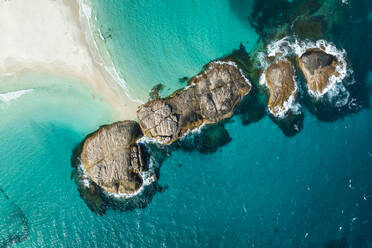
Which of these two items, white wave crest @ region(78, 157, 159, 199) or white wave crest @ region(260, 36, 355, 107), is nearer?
white wave crest @ region(78, 157, 159, 199)

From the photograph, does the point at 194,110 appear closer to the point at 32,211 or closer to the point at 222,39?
the point at 222,39

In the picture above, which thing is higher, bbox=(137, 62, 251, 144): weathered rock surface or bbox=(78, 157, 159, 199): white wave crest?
bbox=(137, 62, 251, 144): weathered rock surface

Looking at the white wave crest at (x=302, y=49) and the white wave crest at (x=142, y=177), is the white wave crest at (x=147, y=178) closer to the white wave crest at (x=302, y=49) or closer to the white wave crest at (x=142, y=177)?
the white wave crest at (x=142, y=177)

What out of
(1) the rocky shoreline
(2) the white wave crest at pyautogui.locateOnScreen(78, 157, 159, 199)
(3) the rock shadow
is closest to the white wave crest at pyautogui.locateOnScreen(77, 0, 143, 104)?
(1) the rocky shoreline

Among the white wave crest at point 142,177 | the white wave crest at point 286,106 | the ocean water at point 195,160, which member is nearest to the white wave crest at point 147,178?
the white wave crest at point 142,177

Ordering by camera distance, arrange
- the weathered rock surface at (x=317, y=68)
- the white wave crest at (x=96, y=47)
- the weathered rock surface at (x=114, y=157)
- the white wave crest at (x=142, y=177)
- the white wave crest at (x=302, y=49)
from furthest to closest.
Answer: the white wave crest at (x=302, y=49) < the weathered rock surface at (x=317, y=68) < the white wave crest at (x=142, y=177) < the weathered rock surface at (x=114, y=157) < the white wave crest at (x=96, y=47)

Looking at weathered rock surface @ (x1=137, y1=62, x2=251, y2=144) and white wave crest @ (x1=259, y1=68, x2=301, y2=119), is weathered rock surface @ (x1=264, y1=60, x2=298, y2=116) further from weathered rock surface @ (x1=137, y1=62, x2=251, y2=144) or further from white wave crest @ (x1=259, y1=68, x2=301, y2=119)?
weathered rock surface @ (x1=137, y1=62, x2=251, y2=144)

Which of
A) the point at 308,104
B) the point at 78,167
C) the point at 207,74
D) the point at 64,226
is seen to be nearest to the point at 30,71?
the point at 78,167

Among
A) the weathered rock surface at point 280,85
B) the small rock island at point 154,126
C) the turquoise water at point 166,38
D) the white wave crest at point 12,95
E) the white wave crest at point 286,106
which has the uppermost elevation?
the white wave crest at point 12,95
